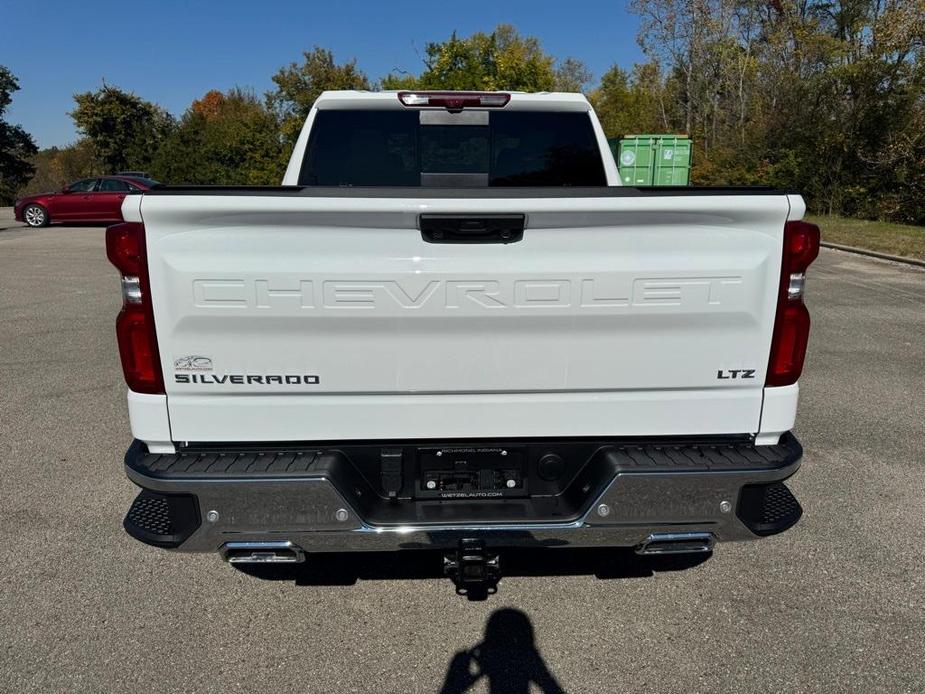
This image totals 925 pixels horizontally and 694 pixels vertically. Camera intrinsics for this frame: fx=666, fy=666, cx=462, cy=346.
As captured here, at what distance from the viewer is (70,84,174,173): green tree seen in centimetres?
3703

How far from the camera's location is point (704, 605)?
3.05 meters

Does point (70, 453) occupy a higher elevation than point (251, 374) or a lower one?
lower

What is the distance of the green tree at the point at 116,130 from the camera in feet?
121

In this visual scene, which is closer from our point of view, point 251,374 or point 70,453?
point 251,374

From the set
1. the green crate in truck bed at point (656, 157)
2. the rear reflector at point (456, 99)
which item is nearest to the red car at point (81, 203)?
the green crate in truck bed at point (656, 157)

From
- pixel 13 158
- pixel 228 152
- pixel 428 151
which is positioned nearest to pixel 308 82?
pixel 228 152

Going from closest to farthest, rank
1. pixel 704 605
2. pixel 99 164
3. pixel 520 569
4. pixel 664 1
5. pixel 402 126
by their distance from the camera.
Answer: pixel 704 605, pixel 520 569, pixel 402 126, pixel 664 1, pixel 99 164

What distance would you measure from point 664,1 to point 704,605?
39736 mm

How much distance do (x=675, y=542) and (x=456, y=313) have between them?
1179 mm

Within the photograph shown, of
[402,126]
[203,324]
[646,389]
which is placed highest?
[402,126]

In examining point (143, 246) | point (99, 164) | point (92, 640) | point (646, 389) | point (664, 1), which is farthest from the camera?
point (99, 164)

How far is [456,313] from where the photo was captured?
7.63 ft

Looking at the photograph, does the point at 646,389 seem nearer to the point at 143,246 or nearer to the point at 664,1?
the point at 143,246

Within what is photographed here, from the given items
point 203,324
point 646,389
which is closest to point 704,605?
point 646,389
